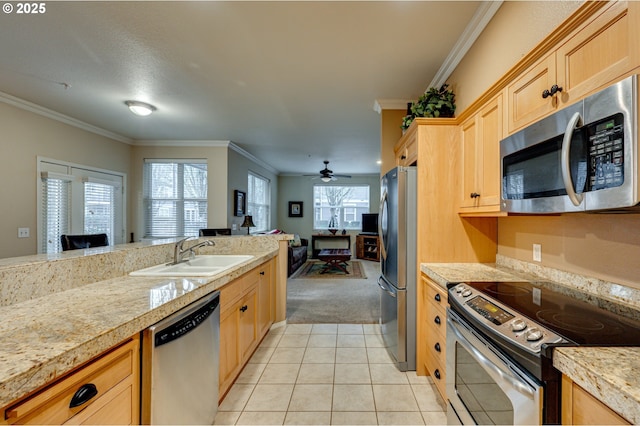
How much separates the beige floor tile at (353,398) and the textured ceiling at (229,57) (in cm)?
273

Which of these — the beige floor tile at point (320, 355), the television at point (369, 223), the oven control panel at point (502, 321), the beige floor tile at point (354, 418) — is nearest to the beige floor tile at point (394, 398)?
the beige floor tile at point (354, 418)

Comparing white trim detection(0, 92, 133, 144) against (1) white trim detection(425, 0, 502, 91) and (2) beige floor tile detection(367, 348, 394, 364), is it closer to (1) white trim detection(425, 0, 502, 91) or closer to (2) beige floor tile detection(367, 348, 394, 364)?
(1) white trim detection(425, 0, 502, 91)

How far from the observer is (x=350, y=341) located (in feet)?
9.37

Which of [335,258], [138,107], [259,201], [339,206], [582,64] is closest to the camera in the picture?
[582,64]


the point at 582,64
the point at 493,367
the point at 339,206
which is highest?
the point at 582,64

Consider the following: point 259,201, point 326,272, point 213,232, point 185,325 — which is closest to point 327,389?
point 185,325

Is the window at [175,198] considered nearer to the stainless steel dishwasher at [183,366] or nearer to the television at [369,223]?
the stainless steel dishwasher at [183,366]

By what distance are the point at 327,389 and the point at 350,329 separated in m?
1.14

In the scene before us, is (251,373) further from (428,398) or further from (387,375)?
(428,398)

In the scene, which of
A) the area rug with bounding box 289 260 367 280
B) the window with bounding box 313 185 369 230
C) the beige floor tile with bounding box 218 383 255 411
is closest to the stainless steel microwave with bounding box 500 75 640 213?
the beige floor tile with bounding box 218 383 255 411

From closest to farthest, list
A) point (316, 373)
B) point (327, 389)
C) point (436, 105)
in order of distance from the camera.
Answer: point (327, 389), point (316, 373), point (436, 105)

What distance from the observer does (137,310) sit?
3.72 ft

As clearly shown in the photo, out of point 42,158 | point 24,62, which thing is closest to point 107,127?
point 42,158

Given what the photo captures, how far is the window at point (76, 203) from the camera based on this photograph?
3.70m
